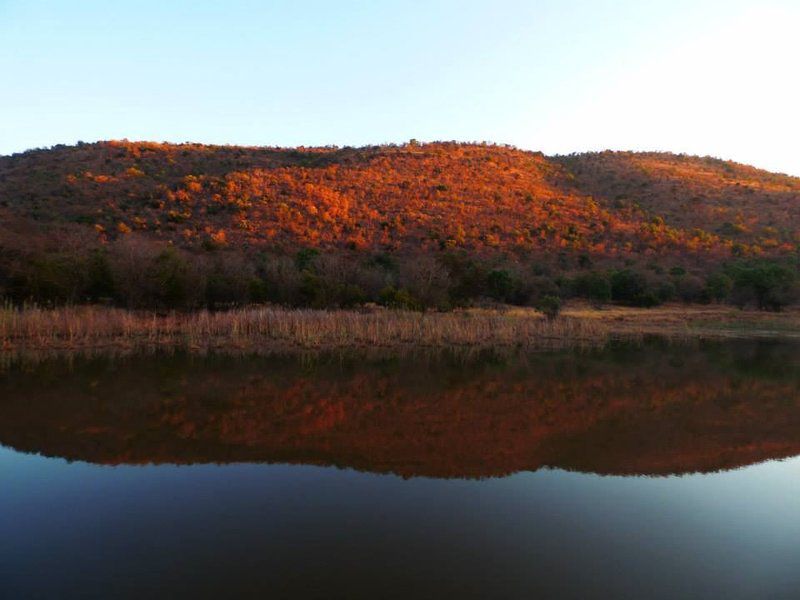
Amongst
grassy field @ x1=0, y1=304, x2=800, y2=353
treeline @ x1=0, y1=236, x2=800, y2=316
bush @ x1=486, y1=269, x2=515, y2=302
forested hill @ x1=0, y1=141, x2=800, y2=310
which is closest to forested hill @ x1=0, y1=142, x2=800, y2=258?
forested hill @ x1=0, y1=141, x2=800, y2=310

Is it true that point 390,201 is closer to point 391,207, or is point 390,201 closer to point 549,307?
point 391,207

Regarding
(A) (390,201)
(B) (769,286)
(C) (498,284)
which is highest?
(A) (390,201)

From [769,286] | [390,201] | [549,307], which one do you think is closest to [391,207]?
[390,201]

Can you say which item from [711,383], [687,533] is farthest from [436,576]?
[711,383]

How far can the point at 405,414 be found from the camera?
1207 cm

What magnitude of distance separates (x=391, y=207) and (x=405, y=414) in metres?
42.1

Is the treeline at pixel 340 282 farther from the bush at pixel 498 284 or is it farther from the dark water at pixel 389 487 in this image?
the dark water at pixel 389 487

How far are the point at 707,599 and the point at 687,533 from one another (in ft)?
5.25

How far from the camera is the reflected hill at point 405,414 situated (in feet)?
30.9

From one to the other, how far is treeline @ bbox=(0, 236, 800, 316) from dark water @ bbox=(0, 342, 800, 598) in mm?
8148

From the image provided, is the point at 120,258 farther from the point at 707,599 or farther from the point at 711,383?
the point at 707,599

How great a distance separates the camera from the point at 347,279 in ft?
99.7

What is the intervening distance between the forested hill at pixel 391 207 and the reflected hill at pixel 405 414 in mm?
16755

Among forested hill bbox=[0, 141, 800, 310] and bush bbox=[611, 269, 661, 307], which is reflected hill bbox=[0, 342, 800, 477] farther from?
Result: bush bbox=[611, 269, 661, 307]
